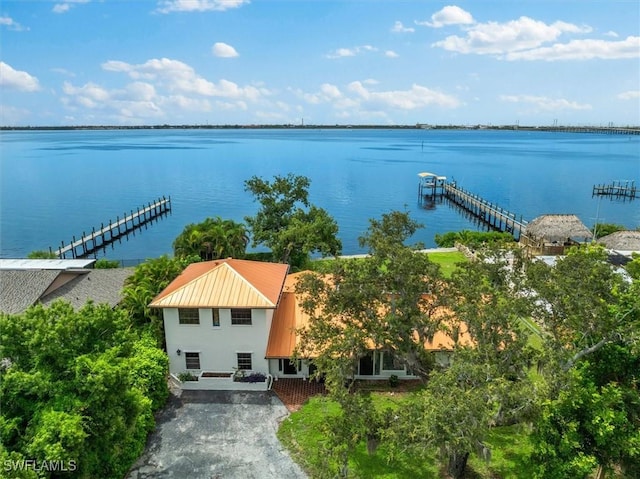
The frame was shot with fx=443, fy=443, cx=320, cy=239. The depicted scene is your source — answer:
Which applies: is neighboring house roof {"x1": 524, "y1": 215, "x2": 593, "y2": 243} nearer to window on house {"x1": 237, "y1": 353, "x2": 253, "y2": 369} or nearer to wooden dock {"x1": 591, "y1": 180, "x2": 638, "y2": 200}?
window on house {"x1": 237, "y1": 353, "x2": 253, "y2": 369}

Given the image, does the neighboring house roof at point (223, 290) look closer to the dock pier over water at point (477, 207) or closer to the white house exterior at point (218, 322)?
the white house exterior at point (218, 322)

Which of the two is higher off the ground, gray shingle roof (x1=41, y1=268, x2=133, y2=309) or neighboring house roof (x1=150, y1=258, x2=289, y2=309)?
neighboring house roof (x1=150, y1=258, x2=289, y2=309)

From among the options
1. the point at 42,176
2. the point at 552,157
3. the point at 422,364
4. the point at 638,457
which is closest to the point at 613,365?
the point at 638,457

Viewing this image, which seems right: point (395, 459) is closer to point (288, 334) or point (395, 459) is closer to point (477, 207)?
point (288, 334)

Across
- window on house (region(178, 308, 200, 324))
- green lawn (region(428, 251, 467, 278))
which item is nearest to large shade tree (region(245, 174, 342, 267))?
green lawn (region(428, 251, 467, 278))

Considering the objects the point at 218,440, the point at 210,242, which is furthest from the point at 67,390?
the point at 210,242

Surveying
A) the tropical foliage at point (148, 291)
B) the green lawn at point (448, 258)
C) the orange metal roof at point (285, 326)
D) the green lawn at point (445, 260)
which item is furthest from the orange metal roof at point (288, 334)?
the green lawn at point (448, 258)
